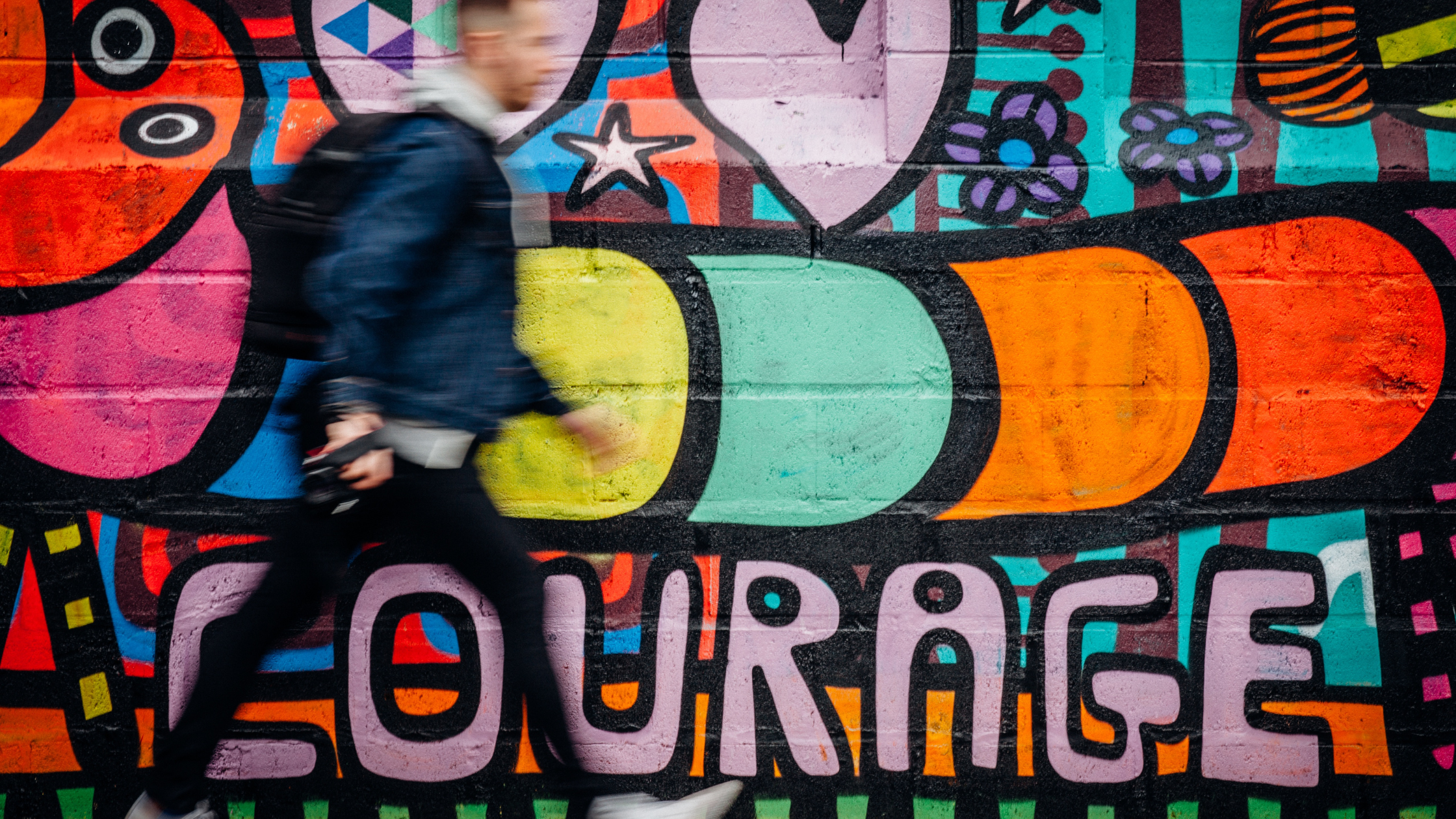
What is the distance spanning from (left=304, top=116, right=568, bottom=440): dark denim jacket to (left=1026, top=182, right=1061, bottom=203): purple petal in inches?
56.2

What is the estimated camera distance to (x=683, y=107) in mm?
2287

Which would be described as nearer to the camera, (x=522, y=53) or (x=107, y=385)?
(x=522, y=53)

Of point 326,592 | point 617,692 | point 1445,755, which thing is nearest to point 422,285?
point 326,592

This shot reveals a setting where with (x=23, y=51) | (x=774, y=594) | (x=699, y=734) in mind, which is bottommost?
(x=699, y=734)

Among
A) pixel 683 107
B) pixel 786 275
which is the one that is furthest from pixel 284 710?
pixel 683 107

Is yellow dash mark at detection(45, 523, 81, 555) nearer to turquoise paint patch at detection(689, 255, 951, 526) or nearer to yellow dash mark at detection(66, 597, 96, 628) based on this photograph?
yellow dash mark at detection(66, 597, 96, 628)

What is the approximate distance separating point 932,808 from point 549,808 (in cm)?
100

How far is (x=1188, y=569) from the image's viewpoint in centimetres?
Answer: 223

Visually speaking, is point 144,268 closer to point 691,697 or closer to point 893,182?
point 691,697

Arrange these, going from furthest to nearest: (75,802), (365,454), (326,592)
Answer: (75,802) → (326,592) → (365,454)

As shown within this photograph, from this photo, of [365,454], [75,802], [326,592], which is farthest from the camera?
[75,802]

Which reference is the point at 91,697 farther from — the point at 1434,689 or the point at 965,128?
the point at 1434,689

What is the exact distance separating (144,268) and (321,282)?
46.5 inches

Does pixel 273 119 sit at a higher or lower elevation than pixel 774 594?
higher
